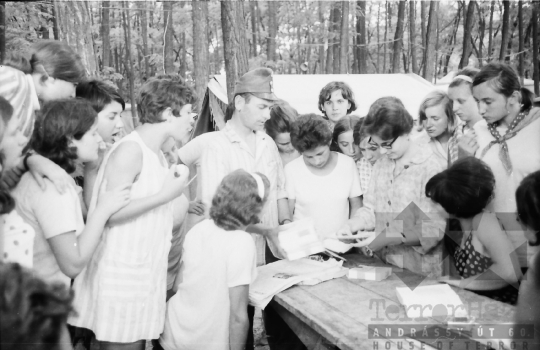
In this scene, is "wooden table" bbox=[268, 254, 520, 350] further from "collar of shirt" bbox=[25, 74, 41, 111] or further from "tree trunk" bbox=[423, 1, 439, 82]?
"tree trunk" bbox=[423, 1, 439, 82]

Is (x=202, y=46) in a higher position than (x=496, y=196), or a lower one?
higher

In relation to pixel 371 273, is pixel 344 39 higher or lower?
higher

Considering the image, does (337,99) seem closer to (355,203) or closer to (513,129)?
(355,203)

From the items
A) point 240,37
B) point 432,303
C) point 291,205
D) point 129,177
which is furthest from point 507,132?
point 240,37

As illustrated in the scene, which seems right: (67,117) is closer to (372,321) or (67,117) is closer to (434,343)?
(372,321)

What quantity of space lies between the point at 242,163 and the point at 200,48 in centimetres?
589

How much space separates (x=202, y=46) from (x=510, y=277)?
7229 mm

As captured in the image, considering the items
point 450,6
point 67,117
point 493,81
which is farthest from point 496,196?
point 450,6

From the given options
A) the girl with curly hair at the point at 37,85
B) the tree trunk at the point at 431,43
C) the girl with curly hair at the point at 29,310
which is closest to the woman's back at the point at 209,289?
the girl with curly hair at the point at 37,85

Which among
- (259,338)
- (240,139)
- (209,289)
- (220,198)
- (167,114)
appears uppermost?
(167,114)

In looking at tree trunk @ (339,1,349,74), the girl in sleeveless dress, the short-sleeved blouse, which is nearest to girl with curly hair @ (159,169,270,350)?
the girl in sleeveless dress

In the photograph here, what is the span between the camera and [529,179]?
5.35 feet

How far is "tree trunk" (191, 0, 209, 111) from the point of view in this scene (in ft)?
26.7

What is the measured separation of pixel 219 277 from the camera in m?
2.07
